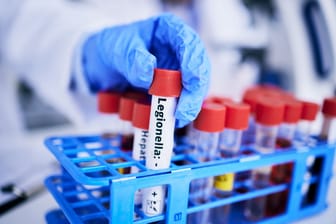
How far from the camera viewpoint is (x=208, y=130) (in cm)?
53

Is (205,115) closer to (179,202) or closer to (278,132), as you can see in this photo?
(179,202)

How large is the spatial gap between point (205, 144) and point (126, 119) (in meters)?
0.16

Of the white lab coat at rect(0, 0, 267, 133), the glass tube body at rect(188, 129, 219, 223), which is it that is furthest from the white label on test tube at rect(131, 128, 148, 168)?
the white lab coat at rect(0, 0, 267, 133)

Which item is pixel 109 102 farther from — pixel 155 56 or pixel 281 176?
pixel 281 176

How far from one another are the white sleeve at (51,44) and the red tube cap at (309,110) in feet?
1.87

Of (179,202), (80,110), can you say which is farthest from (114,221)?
(80,110)

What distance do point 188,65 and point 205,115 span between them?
10 cm

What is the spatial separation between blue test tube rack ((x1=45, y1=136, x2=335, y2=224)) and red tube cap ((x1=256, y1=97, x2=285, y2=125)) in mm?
60

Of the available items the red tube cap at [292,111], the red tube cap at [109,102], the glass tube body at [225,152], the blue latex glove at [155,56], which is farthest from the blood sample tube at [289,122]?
the red tube cap at [109,102]

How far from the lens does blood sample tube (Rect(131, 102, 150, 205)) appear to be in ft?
1.67

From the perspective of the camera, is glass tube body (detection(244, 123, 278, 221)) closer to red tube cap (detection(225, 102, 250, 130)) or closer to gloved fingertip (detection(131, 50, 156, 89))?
red tube cap (detection(225, 102, 250, 130))

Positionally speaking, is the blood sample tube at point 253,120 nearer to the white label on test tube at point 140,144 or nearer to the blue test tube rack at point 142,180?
the blue test tube rack at point 142,180

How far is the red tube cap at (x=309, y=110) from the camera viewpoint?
0.68 m

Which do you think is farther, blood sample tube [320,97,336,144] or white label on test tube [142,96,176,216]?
blood sample tube [320,97,336,144]
